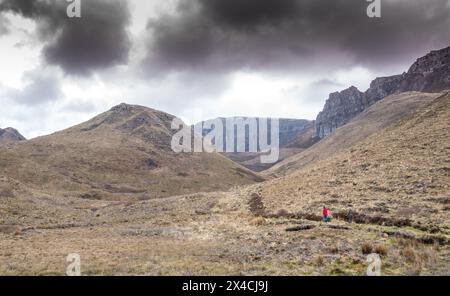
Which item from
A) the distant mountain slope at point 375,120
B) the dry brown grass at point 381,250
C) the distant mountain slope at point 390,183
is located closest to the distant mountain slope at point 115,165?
the distant mountain slope at point 375,120

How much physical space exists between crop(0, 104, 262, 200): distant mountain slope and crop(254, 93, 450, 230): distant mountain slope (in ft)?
191

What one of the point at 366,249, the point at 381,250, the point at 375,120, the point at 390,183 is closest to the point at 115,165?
the point at 390,183

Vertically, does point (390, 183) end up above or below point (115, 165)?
below

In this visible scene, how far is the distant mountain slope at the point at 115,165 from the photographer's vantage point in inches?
3949

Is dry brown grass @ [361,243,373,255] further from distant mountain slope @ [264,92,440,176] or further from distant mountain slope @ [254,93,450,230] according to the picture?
distant mountain slope @ [264,92,440,176]

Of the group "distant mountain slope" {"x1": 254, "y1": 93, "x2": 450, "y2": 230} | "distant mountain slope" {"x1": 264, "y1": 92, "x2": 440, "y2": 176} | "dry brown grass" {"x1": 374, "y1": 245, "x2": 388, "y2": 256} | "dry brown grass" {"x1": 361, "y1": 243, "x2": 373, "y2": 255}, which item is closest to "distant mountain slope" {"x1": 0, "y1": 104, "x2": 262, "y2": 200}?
"distant mountain slope" {"x1": 264, "y1": 92, "x2": 440, "y2": 176}

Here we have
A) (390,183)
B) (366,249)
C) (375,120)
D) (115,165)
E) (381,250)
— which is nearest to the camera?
(381,250)

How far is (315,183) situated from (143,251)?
98.1 feet

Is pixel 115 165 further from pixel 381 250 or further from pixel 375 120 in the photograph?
pixel 381 250

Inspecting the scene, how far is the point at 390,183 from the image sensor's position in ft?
128

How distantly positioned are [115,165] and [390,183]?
104244mm

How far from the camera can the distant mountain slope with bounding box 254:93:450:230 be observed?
98.7 feet

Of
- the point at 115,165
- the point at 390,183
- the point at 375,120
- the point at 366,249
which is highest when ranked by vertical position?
the point at 375,120
